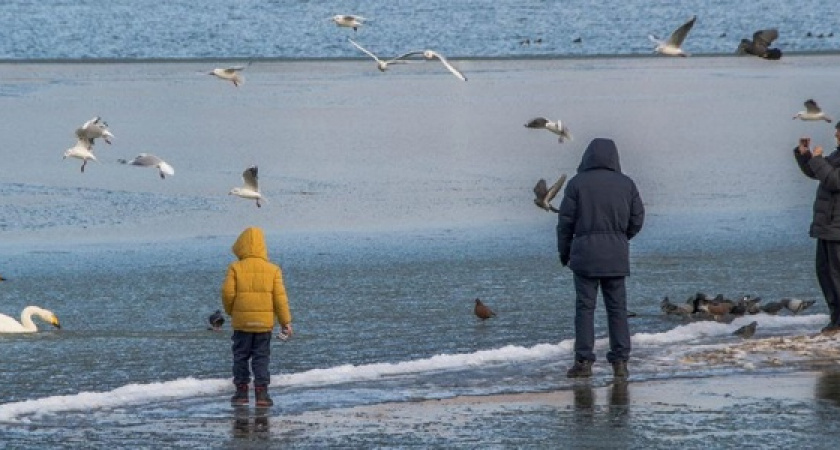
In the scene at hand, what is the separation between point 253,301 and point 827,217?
12.4ft

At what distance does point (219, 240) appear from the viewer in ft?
54.3

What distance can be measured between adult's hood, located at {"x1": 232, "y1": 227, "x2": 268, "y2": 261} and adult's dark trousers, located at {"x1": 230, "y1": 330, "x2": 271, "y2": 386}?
1.38 feet

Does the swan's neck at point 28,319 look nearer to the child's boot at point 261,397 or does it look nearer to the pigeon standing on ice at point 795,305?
the child's boot at point 261,397

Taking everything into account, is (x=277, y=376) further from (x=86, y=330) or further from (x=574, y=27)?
(x=574, y=27)

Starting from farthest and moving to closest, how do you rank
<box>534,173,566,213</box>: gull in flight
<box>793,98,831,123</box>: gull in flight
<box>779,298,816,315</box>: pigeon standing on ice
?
<box>793,98,831,123</box>: gull in flight → <box>534,173,566,213</box>: gull in flight → <box>779,298,816,315</box>: pigeon standing on ice

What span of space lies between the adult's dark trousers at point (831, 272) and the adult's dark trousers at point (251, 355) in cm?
376

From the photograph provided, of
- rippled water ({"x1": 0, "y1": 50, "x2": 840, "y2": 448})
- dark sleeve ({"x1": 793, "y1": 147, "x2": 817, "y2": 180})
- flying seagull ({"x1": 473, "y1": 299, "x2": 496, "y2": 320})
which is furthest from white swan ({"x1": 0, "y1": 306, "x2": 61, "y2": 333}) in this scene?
dark sleeve ({"x1": 793, "y1": 147, "x2": 817, "y2": 180})

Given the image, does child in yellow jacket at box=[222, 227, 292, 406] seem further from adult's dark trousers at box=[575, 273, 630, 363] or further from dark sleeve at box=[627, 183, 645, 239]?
dark sleeve at box=[627, 183, 645, 239]

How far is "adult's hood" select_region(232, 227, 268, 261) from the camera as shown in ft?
30.3

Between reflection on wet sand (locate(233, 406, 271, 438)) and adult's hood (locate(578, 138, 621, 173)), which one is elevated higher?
adult's hood (locate(578, 138, 621, 173))

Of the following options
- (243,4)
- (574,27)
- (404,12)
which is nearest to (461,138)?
(574,27)

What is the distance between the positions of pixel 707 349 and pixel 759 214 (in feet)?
25.0

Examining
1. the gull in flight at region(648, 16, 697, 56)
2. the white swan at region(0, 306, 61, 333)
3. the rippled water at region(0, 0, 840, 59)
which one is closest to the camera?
the white swan at region(0, 306, 61, 333)

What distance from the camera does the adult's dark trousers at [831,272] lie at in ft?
36.0
